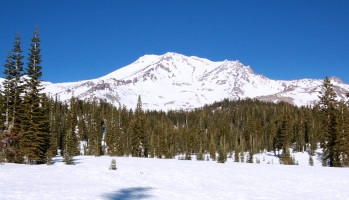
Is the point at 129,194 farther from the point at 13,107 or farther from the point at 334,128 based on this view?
the point at 334,128

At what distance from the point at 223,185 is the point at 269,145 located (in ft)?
255

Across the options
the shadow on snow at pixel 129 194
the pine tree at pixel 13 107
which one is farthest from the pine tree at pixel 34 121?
the shadow on snow at pixel 129 194

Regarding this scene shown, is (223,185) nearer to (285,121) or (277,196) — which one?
(277,196)

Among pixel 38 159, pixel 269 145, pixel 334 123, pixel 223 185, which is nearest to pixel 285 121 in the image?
pixel 269 145

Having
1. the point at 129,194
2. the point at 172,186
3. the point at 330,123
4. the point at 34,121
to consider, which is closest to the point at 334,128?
the point at 330,123

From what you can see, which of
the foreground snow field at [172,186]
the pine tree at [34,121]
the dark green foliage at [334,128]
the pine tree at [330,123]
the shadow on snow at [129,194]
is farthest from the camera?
the pine tree at [330,123]

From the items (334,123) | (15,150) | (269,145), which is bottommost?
(269,145)

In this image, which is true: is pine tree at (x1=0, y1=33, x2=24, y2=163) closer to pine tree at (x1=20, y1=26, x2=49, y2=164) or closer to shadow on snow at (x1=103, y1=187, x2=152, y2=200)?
pine tree at (x1=20, y1=26, x2=49, y2=164)

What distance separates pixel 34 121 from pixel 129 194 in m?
20.0

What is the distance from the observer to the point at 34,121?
1156 inches

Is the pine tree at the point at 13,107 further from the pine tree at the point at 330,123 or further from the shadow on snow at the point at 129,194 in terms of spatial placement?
the pine tree at the point at 330,123

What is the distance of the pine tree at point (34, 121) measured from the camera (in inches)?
1111

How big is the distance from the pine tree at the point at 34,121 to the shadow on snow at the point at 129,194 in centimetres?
1716

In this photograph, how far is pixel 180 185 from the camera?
1870 cm
